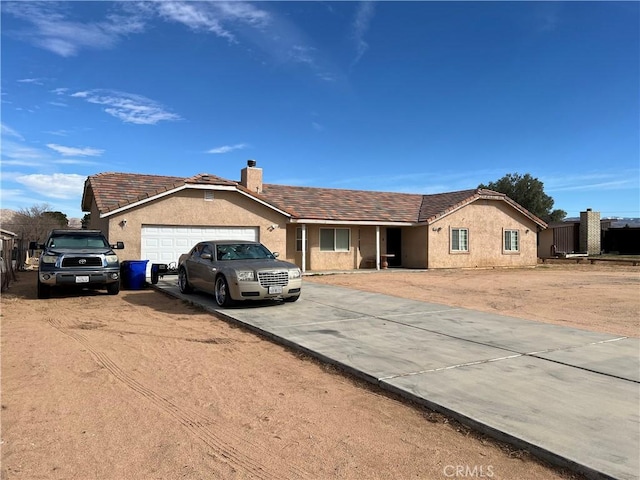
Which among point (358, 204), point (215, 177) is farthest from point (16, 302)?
point (358, 204)

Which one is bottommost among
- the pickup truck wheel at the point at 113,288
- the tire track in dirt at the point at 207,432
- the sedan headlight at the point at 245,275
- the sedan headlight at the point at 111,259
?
the tire track in dirt at the point at 207,432

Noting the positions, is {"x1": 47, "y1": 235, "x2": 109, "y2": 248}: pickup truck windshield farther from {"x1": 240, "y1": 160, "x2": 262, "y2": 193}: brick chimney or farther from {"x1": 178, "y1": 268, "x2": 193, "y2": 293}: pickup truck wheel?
{"x1": 240, "y1": 160, "x2": 262, "y2": 193}: brick chimney

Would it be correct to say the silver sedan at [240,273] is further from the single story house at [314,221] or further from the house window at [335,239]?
the house window at [335,239]

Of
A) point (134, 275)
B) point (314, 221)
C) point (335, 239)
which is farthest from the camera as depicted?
point (335, 239)

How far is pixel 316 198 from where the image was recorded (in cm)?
2475

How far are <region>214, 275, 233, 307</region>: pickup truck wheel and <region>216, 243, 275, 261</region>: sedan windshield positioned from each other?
833 mm

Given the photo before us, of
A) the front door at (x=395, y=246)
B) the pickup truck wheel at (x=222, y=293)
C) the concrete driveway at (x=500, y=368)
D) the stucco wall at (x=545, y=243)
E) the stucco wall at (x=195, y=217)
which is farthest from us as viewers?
the stucco wall at (x=545, y=243)

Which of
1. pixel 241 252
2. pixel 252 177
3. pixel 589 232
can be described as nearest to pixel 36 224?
pixel 252 177

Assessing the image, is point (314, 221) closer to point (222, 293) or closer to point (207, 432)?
point (222, 293)

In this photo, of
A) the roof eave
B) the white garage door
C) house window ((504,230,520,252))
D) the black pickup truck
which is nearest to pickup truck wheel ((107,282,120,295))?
the black pickup truck

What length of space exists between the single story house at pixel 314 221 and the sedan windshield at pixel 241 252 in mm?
6660

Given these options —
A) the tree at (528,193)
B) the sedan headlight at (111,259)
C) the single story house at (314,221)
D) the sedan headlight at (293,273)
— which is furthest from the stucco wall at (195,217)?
the tree at (528,193)

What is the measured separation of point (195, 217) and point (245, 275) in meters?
8.76

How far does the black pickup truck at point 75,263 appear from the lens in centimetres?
1187
